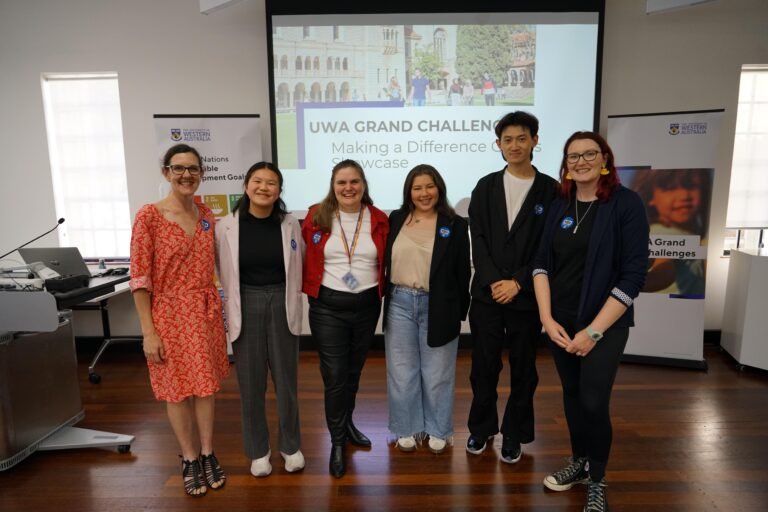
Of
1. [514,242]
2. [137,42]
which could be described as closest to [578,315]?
[514,242]

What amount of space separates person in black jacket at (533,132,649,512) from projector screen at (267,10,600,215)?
2.16 meters

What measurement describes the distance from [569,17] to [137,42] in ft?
12.4

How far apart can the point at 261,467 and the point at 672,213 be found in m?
3.67

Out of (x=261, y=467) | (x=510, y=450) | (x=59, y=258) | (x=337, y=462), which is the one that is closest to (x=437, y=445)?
(x=510, y=450)

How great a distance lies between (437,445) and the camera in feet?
8.34

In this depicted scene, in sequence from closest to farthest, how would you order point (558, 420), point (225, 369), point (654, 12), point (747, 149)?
point (225, 369) < point (558, 420) < point (654, 12) < point (747, 149)

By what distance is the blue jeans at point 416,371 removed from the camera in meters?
2.40

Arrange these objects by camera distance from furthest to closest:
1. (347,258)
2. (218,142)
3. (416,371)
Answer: (218,142), (416,371), (347,258)

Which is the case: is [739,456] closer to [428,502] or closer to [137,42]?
[428,502]

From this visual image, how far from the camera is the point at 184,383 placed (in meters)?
2.14

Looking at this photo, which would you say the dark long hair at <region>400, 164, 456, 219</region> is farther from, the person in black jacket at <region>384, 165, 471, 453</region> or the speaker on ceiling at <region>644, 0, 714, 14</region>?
the speaker on ceiling at <region>644, 0, 714, 14</region>

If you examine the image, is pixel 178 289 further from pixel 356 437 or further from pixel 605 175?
pixel 605 175

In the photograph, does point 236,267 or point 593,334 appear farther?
point 236,267

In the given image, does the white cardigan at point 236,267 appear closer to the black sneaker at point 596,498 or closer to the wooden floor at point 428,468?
the wooden floor at point 428,468
